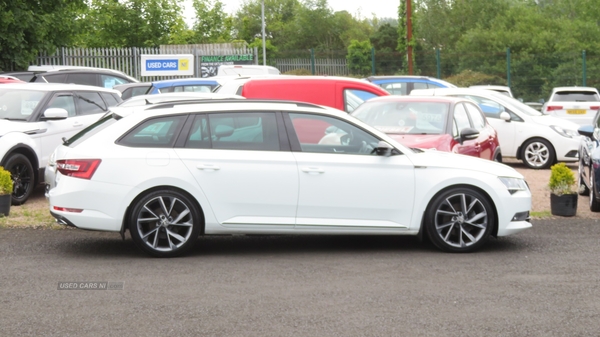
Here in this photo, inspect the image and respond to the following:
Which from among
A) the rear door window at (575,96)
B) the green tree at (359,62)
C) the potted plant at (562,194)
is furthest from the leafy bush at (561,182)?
the green tree at (359,62)

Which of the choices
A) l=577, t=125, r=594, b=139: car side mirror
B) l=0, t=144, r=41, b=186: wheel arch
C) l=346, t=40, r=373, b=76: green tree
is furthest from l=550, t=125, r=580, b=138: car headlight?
l=346, t=40, r=373, b=76: green tree

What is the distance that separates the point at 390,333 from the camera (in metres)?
6.12

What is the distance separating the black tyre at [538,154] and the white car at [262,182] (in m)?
9.88

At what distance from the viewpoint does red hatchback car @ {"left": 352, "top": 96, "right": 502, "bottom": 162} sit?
12258mm

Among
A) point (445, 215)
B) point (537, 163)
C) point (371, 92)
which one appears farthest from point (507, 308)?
point (537, 163)

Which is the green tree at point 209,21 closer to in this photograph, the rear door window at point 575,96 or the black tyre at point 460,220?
the rear door window at point 575,96

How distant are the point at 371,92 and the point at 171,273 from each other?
879cm

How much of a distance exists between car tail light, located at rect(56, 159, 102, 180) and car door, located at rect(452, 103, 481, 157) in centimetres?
527

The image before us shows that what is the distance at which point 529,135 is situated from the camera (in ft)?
61.9

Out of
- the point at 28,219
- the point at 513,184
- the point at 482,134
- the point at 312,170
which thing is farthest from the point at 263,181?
the point at 482,134

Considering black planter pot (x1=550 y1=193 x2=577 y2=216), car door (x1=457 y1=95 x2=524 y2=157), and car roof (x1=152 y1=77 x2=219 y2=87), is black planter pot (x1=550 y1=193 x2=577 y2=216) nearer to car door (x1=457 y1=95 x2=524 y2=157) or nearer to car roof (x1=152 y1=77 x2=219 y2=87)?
car door (x1=457 y1=95 x2=524 y2=157)

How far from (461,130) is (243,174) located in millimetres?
4610

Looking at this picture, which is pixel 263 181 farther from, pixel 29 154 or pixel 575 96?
pixel 575 96

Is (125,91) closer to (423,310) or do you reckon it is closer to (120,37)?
(423,310)
